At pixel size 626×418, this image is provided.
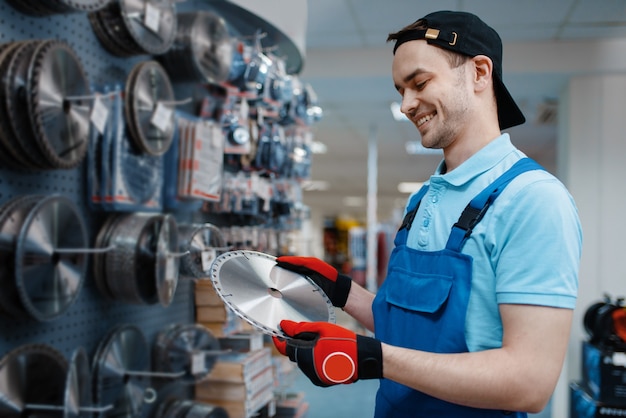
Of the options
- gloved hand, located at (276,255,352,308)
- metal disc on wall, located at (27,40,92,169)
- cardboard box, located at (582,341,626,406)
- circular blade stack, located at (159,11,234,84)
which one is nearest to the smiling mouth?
gloved hand, located at (276,255,352,308)

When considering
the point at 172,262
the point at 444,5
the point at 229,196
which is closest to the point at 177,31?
the point at 229,196

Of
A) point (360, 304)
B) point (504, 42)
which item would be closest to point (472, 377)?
point (360, 304)

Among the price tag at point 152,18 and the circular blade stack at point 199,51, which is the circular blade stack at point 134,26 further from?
the circular blade stack at point 199,51

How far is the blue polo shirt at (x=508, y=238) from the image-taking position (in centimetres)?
103

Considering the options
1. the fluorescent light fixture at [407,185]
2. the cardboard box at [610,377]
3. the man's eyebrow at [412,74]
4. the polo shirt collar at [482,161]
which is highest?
the fluorescent light fixture at [407,185]

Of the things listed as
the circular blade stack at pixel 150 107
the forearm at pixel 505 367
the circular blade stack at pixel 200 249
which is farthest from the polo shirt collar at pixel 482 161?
the circular blade stack at pixel 150 107

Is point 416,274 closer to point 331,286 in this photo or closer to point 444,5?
point 331,286

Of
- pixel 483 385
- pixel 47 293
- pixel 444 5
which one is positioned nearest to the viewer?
pixel 483 385

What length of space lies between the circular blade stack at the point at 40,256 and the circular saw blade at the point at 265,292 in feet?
2.06

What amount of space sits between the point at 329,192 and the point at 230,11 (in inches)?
666

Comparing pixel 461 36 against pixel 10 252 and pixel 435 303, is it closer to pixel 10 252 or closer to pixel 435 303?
pixel 435 303

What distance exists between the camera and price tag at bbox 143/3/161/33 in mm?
2049

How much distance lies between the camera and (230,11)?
2.70 metres

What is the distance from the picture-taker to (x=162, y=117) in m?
2.14
